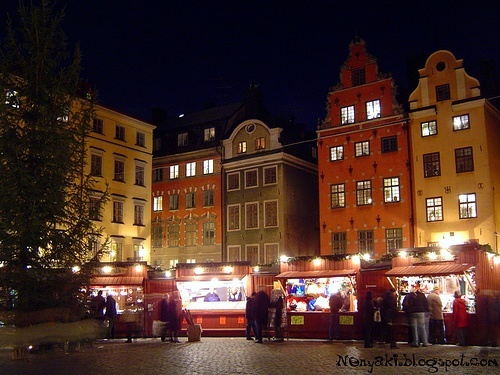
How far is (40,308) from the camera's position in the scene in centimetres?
1739

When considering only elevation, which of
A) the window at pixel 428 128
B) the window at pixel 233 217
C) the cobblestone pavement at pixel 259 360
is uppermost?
the window at pixel 428 128

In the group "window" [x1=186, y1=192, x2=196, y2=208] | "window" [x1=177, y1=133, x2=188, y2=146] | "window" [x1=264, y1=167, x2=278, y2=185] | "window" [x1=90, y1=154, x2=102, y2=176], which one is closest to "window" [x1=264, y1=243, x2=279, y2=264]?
"window" [x1=264, y1=167, x2=278, y2=185]

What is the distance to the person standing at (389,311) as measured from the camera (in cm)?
2127

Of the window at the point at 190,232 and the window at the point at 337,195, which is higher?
the window at the point at 337,195

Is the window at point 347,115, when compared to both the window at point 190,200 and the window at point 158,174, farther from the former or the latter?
the window at point 158,174

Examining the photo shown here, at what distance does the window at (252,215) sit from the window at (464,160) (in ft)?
45.1

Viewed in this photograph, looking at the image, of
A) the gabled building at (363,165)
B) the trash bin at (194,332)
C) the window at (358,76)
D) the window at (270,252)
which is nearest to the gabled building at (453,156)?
the gabled building at (363,165)

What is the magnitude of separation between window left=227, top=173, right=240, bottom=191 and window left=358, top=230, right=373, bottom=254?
10.3 metres

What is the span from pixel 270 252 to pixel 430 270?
20.0 metres

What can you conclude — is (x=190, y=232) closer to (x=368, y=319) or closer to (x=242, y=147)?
(x=242, y=147)

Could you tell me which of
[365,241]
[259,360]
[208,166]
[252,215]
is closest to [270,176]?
[252,215]

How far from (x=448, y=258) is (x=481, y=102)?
13777 mm

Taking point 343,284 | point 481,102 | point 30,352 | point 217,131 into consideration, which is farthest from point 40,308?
point 217,131

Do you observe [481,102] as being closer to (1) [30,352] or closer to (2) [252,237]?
(2) [252,237]
